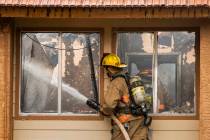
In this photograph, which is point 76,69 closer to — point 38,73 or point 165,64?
point 38,73

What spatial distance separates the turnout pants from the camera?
11.2 metres

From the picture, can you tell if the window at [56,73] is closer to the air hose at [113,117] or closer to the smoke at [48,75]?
the smoke at [48,75]

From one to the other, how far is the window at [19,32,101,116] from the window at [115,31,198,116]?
0.60 m

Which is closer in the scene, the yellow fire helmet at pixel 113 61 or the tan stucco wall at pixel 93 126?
the yellow fire helmet at pixel 113 61

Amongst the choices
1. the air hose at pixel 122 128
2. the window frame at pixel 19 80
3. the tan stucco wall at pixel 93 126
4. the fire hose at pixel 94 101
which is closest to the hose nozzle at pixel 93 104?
the fire hose at pixel 94 101

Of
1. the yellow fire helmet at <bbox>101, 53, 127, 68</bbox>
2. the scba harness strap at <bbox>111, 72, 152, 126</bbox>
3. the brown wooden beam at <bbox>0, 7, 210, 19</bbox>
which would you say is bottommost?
the scba harness strap at <bbox>111, 72, 152, 126</bbox>

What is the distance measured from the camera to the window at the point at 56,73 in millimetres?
11633

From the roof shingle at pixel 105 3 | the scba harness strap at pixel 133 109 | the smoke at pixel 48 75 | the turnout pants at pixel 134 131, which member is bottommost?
the turnout pants at pixel 134 131

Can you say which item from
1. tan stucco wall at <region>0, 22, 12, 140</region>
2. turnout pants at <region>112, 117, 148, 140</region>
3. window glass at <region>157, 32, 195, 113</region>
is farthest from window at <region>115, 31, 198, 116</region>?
tan stucco wall at <region>0, 22, 12, 140</region>

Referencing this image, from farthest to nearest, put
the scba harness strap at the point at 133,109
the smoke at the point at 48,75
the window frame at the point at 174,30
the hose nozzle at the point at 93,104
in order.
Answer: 1. the smoke at the point at 48,75
2. the window frame at the point at 174,30
3. the hose nozzle at the point at 93,104
4. the scba harness strap at the point at 133,109

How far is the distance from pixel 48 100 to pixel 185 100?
2343 millimetres

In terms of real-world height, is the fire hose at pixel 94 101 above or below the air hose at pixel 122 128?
above

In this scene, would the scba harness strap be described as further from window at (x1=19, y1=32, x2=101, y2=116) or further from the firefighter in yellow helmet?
window at (x1=19, y1=32, x2=101, y2=116)

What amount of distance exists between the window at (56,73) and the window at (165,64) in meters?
0.60
